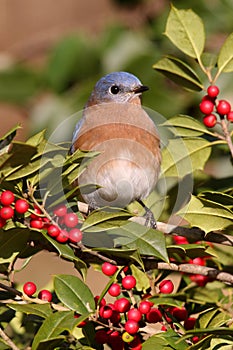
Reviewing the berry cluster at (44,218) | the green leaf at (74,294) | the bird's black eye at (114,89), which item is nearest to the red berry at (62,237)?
the berry cluster at (44,218)

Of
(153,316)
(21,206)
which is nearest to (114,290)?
(153,316)

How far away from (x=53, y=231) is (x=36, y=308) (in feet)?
0.74

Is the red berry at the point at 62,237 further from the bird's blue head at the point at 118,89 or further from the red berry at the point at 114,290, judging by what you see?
the bird's blue head at the point at 118,89

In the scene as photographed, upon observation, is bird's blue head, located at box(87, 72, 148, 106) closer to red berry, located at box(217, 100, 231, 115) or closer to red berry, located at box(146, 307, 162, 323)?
red berry, located at box(217, 100, 231, 115)

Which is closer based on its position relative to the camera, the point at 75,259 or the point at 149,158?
the point at 75,259

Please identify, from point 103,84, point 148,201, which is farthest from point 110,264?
point 103,84

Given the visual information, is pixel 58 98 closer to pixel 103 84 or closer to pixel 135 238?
pixel 103 84

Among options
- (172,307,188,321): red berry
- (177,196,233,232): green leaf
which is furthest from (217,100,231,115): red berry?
(172,307,188,321): red berry

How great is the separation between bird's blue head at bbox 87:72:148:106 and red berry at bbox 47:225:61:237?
1.55 m

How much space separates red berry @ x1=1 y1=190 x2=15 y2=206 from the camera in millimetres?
2070

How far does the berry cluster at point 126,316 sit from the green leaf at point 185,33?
0.83m

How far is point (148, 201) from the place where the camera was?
2.95m

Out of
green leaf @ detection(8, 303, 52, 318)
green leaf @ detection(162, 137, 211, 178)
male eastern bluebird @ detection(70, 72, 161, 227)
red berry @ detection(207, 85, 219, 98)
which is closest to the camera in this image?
green leaf @ detection(8, 303, 52, 318)

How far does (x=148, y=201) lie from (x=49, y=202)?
2.53ft
